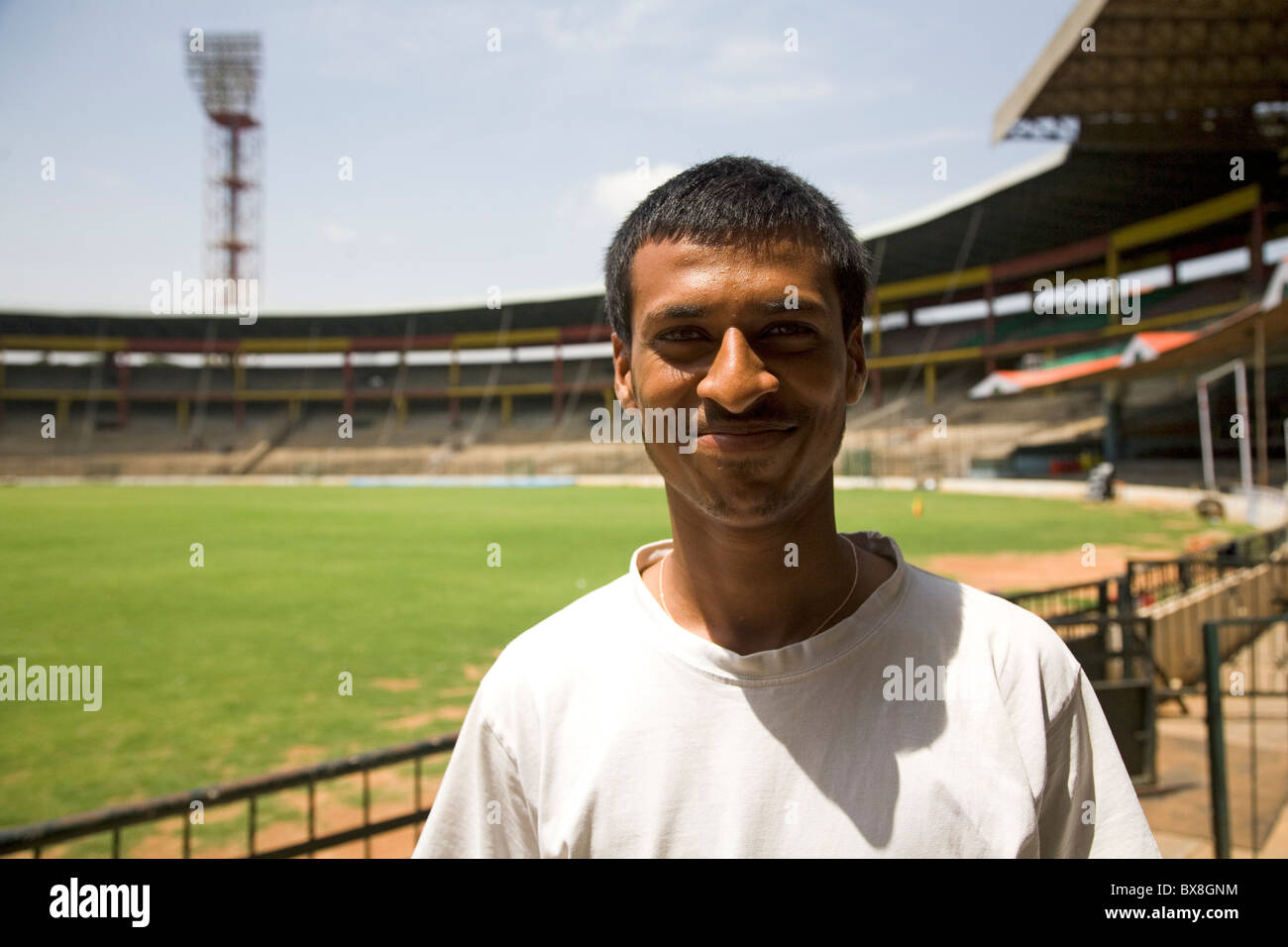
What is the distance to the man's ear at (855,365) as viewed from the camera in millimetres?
1273

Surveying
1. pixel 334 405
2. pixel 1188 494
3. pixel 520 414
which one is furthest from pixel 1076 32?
pixel 334 405

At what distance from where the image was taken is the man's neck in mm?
1202

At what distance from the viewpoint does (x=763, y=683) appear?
1.14 metres

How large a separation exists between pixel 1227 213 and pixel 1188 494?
49.4 ft

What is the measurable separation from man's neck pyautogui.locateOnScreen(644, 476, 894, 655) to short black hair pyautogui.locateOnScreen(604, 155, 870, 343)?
0.33 m

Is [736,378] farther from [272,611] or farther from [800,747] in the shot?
[272,611]

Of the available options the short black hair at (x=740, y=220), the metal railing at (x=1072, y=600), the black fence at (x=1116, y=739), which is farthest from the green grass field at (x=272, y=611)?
the short black hair at (x=740, y=220)

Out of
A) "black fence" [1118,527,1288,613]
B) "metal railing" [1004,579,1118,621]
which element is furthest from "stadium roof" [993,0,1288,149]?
"metal railing" [1004,579,1118,621]

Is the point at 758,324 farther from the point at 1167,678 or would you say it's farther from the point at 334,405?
the point at 334,405

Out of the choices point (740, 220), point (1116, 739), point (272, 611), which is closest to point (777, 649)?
point (740, 220)

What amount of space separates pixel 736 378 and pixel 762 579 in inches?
12.8

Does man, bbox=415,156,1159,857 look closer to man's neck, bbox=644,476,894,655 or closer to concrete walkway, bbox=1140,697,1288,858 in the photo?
man's neck, bbox=644,476,894,655
